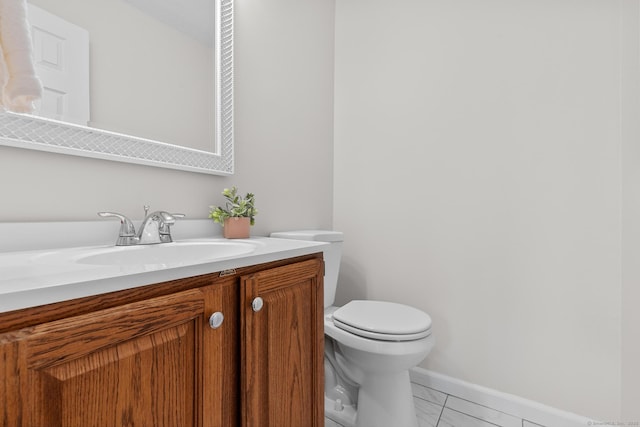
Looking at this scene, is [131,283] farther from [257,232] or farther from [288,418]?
[257,232]

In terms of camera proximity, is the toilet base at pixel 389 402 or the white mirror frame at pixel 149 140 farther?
the toilet base at pixel 389 402

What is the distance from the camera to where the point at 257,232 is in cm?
138

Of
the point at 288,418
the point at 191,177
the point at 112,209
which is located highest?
the point at 191,177

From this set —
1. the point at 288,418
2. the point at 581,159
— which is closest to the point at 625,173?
the point at 581,159

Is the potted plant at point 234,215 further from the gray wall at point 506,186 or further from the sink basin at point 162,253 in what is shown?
the gray wall at point 506,186

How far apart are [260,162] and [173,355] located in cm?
99

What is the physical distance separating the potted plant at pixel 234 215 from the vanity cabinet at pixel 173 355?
0.36 metres

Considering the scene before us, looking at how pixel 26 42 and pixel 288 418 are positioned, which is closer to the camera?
pixel 26 42

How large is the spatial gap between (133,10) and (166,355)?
1.05 m

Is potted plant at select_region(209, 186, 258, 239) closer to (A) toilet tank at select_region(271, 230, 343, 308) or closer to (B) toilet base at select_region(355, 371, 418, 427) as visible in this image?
(A) toilet tank at select_region(271, 230, 343, 308)

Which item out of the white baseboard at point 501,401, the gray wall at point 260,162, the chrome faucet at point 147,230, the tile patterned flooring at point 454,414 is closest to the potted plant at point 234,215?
the gray wall at point 260,162

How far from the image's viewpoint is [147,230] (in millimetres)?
905

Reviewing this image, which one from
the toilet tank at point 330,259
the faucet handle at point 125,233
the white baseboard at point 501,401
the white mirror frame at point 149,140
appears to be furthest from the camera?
the toilet tank at point 330,259

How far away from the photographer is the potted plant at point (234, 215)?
1.12 m
